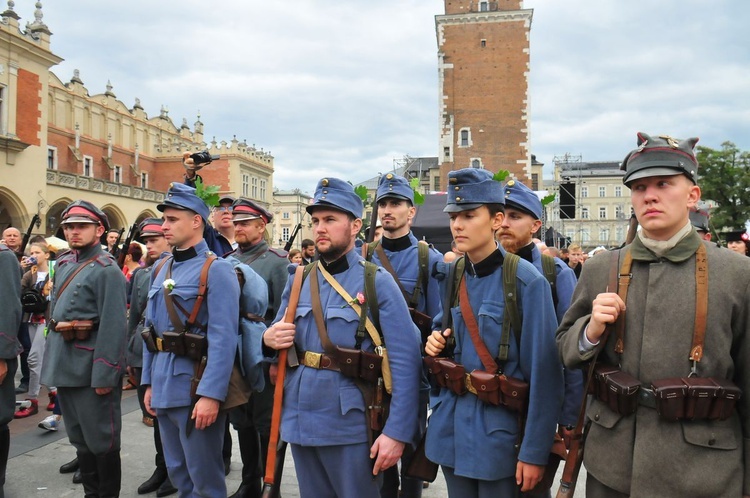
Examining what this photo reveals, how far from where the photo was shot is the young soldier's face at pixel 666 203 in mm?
2367

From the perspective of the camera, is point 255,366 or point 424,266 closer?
point 255,366

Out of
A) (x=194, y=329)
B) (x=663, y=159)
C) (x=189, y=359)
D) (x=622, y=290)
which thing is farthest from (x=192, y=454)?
(x=663, y=159)

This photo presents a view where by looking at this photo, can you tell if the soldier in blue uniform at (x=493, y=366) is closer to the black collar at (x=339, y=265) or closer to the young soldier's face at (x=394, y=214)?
the black collar at (x=339, y=265)

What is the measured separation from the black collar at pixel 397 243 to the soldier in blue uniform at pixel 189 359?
1.47 metres

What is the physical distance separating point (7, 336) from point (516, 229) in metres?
4.09

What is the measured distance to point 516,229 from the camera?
13.3 feet

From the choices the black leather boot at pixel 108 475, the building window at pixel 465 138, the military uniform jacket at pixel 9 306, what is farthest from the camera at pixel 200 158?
the building window at pixel 465 138

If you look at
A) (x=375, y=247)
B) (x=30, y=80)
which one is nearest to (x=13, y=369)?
(x=375, y=247)

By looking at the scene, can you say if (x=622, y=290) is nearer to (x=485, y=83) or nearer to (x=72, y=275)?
(x=72, y=275)

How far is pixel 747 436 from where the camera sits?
2.19 meters

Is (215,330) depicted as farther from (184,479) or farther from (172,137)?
(172,137)

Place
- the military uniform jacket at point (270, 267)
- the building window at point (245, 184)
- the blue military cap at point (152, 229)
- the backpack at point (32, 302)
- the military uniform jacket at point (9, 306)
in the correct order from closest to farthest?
the military uniform jacket at point (9, 306)
the military uniform jacket at point (270, 267)
the blue military cap at point (152, 229)
the backpack at point (32, 302)
the building window at point (245, 184)

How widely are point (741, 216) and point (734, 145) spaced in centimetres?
515

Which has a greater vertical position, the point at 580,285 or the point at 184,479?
the point at 580,285
